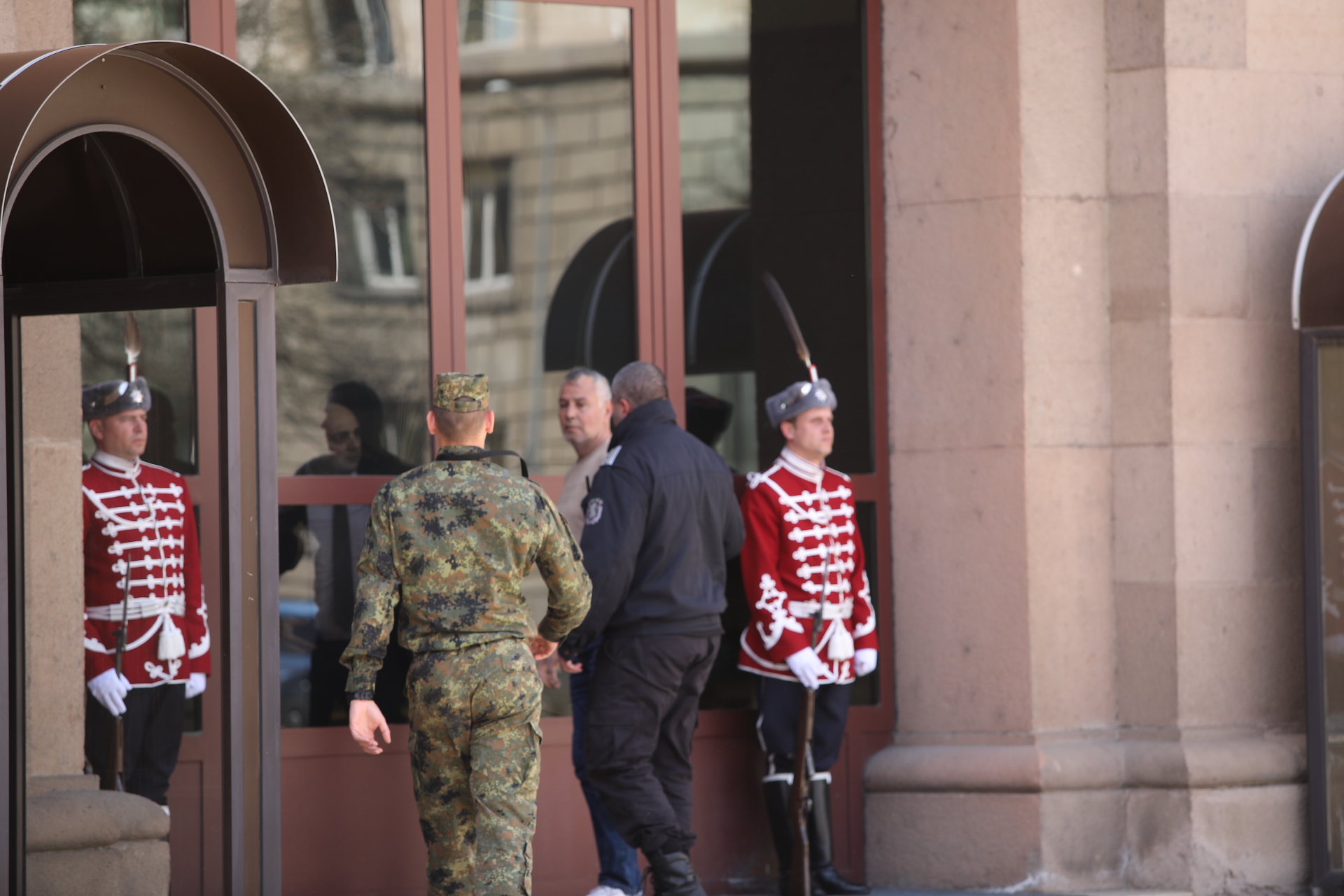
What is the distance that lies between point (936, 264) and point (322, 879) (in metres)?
3.25

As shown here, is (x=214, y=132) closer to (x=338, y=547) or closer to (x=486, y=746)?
(x=486, y=746)

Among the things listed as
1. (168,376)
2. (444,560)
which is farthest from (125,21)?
(444,560)

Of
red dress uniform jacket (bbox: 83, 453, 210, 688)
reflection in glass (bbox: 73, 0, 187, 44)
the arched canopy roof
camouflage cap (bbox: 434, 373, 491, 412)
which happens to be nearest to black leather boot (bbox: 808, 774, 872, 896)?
camouflage cap (bbox: 434, 373, 491, 412)

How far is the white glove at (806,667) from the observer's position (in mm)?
6473

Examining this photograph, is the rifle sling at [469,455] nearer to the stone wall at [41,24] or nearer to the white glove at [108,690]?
the white glove at [108,690]

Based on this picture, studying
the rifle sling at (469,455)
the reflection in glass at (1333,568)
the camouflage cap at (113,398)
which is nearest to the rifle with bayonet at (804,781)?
the rifle sling at (469,455)

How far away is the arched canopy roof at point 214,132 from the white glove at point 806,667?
2495 millimetres

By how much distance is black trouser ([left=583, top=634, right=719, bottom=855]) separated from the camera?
599 centimetres

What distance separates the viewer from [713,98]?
7082 millimetres

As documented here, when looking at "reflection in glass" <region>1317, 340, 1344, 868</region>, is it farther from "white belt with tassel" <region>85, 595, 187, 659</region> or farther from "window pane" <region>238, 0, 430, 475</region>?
"white belt with tassel" <region>85, 595, 187, 659</region>

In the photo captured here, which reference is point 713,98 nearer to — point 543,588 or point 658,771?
point 543,588

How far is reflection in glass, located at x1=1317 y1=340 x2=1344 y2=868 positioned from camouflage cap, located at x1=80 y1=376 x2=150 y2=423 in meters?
4.21

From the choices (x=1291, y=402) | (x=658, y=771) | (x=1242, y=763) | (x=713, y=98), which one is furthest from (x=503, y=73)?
(x=1242, y=763)

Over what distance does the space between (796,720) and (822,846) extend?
0.47 metres
